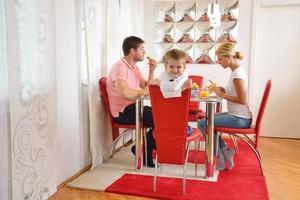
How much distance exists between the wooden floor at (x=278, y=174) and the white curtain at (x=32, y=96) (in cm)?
23

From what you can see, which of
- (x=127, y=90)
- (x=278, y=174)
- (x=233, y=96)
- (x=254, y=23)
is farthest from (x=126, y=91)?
(x=254, y=23)

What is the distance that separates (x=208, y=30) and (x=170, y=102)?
2309 mm

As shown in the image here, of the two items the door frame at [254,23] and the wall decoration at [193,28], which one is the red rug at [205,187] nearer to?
the door frame at [254,23]

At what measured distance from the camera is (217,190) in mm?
2580

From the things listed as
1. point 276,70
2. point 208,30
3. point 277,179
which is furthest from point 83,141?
point 276,70

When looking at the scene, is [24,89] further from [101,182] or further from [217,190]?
[217,190]

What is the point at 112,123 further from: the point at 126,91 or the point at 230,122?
the point at 230,122

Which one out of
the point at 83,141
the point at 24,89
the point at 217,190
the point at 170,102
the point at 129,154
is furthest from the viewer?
the point at 129,154

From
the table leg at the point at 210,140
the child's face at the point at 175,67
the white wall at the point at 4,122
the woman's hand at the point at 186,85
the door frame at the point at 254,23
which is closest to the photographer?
the white wall at the point at 4,122

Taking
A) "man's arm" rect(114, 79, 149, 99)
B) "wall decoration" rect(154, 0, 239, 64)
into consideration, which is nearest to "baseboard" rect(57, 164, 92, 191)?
"man's arm" rect(114, 79, 149, 99)

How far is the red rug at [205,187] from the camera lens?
2.48 meters

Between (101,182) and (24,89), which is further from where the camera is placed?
(101,182)

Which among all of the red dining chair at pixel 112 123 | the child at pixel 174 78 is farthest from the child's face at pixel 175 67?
the red dining chair at pixel 112 123

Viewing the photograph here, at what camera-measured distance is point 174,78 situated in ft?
8.35
